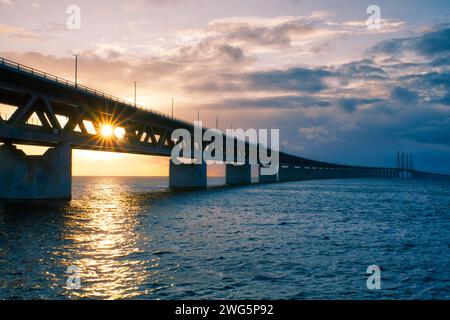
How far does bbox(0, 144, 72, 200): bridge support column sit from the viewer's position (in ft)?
162

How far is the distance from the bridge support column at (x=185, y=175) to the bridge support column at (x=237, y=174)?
161ft

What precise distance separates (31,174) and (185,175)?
5647cm

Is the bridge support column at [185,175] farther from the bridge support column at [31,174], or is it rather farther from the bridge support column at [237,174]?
the bridge support column at [31,174]

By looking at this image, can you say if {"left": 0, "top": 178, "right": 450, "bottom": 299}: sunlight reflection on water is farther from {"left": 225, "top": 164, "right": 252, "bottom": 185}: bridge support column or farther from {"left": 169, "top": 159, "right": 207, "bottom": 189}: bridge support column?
{"left": 225, "top": 164, "right": 252, "bottom": 185}: bridge support column

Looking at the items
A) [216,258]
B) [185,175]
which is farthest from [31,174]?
[185,175]

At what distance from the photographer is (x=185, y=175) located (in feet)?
344

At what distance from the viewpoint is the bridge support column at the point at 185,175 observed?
10431 cm

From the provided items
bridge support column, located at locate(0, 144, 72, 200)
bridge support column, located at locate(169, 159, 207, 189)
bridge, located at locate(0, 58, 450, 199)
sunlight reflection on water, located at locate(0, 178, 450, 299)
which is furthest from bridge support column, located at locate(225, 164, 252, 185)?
sunlight reflection on water, located at locate(0, 178, 450, 299)

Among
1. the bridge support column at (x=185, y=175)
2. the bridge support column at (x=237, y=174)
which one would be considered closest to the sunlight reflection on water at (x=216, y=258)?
the bridge support column at (x=185, y=175)

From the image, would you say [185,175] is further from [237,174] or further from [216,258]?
[216,258]

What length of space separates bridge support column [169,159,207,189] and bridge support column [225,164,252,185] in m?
49.1

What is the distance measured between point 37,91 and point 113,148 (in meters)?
19.4
